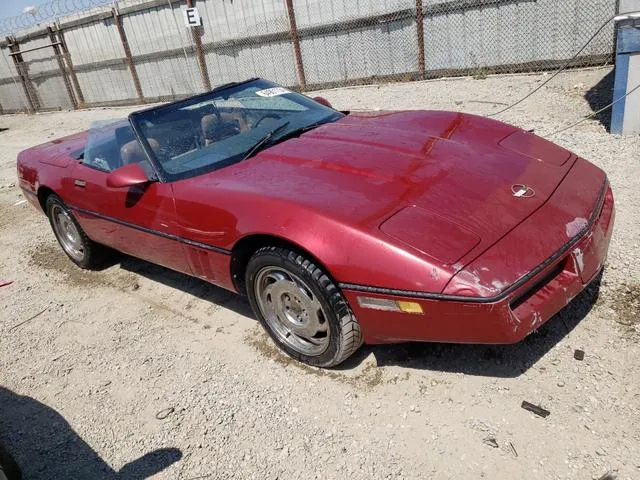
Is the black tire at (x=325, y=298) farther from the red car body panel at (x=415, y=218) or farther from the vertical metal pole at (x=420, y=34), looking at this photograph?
the vertical metal pole at (x=420, y=34)

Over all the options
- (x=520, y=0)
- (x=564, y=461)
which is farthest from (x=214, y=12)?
(x=564, y=461)

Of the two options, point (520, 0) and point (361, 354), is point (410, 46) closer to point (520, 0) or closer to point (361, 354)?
point (520, 0)

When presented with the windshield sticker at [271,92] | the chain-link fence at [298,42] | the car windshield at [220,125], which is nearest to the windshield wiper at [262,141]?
the car windshield at [220,125]

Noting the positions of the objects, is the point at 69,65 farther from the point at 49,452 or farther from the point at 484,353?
the point at 484,353

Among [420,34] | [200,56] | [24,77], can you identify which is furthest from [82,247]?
[24,77]

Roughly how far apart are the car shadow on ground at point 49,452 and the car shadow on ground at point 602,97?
555 centimetres

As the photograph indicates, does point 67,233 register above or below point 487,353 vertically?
above

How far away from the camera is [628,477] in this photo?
6.45ft

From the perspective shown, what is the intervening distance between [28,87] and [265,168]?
64.1 feet

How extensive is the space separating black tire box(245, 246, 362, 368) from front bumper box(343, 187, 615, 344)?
7 cm

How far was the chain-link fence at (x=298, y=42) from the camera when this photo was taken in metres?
8.62

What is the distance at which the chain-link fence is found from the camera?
8.62 meters

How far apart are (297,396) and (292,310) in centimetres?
44

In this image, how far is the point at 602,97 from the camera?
6.77m
